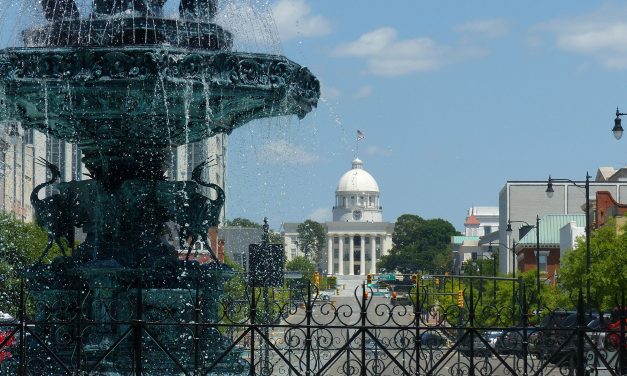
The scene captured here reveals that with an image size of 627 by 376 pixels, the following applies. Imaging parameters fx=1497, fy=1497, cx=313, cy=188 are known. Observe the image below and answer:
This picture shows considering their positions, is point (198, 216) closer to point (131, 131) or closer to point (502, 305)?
point (131, 131)

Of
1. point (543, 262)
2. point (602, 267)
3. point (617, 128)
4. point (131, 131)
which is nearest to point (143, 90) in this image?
point (131, 131)

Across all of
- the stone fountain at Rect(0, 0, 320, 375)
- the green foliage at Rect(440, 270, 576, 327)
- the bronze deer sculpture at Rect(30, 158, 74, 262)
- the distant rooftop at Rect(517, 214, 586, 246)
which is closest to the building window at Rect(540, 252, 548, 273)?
the distant rooftop at Rect(517, 214, 586, 246)

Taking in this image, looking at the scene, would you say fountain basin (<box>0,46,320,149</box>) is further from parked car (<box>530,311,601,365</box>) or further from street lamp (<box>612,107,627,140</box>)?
street lamp (<box>612,107,627,140</box>)

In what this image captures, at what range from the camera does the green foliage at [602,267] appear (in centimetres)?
4653

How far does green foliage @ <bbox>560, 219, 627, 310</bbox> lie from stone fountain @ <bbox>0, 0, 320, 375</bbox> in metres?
28.5

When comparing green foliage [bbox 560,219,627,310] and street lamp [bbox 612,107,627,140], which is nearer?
street lamp [bbox 612,107,627,140]

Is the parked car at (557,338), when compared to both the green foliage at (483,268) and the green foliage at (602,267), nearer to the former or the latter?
the green foliage at (602,267)

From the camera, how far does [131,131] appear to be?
1528 cm

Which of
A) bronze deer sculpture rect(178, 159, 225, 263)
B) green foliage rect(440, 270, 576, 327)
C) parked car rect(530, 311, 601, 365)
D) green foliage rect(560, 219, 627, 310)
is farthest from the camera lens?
green foliage rect(560, 219, 627, 310)

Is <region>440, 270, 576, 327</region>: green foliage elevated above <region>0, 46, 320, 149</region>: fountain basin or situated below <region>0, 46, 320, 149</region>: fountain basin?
below

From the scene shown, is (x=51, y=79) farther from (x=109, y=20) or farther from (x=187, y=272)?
(x=187, y=272)

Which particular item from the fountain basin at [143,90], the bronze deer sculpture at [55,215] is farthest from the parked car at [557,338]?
the bronze deer sculpture at [55,215]

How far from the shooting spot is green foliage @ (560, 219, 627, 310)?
46.5m

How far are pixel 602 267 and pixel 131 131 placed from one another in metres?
34.9
